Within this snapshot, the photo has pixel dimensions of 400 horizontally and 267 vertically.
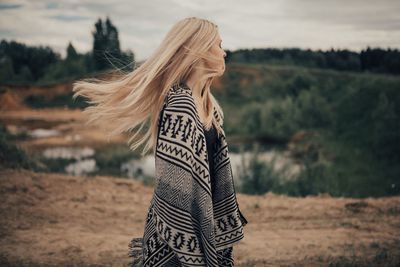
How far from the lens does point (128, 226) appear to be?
25.3ft

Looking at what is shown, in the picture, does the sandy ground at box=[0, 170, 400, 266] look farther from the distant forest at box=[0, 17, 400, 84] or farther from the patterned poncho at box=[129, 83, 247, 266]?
the distant forest at box=[0, 17, 400, 84]

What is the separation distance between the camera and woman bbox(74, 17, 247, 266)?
2236mm

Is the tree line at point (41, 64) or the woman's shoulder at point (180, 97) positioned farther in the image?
the tree line at point (41, 64)

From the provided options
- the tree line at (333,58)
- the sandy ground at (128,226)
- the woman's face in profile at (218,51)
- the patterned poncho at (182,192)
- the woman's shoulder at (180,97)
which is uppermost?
the tree line at (333,58)

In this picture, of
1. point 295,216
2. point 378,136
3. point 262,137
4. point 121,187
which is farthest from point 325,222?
point 262,137

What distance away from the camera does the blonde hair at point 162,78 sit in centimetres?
239

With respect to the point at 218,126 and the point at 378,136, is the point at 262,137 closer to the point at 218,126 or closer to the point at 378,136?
the point at 378,136

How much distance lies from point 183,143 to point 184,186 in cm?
22

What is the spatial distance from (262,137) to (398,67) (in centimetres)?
1105

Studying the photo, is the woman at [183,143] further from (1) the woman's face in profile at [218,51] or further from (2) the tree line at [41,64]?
(2) the tree line at [41,64]

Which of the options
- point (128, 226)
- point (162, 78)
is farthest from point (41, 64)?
point (162, 78)

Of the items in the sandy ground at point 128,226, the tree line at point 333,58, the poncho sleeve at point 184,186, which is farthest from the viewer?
the tree line at point 333,58

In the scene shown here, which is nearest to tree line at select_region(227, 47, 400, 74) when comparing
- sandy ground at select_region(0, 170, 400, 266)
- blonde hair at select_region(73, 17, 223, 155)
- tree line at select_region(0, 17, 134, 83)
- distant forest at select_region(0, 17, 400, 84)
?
distant forest at select_region(0, 17, 400, 84)

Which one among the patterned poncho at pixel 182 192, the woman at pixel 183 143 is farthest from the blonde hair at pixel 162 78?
the patterned poncho at pixel 182 192
